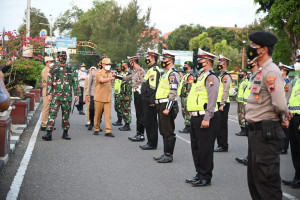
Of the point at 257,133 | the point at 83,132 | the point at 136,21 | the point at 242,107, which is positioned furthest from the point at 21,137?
the point at 136,21

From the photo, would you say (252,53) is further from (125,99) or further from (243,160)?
(125,99)

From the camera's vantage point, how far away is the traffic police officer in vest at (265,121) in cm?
484

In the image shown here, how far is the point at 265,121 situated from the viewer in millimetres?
4875

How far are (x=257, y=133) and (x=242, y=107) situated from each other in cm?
835

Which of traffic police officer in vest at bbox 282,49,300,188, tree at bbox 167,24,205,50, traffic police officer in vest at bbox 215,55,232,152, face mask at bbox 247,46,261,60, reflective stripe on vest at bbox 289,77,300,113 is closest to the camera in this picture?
face mask at bbox 247,46,261,60

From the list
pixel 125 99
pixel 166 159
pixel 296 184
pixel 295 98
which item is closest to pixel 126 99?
pixel 125 99

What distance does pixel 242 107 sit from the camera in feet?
43.2

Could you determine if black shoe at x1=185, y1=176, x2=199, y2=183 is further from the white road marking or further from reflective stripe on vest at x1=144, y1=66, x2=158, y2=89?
reflective stripe on vest at x1=144, y1=66, x2=158, y2=89

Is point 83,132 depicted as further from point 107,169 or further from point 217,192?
point 217,192

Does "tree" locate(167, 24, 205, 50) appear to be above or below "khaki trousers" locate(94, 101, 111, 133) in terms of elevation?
above

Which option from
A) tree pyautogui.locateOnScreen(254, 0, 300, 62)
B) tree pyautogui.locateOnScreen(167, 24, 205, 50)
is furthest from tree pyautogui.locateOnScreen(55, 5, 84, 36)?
tree pyautogui.locateOnScreen(254, 0, 300, 62)

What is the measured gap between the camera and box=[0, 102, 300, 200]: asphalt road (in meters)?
6.30

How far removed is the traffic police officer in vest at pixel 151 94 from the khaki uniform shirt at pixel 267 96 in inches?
183

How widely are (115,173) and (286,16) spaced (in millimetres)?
27495
